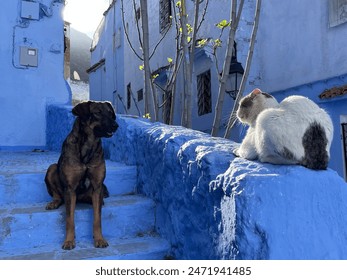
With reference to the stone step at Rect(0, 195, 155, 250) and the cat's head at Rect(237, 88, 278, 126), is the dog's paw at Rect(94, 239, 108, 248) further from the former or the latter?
the cat's head at Rect(237, 88, 278, 126)

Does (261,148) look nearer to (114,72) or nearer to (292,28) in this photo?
(292,28)

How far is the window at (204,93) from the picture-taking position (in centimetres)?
1062

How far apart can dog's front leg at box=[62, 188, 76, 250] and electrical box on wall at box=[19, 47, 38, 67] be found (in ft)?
21.2

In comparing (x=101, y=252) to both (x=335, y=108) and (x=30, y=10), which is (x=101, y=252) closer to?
(x=335, y=108)

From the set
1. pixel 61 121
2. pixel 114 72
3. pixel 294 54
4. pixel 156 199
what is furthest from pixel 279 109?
pixel 114 72

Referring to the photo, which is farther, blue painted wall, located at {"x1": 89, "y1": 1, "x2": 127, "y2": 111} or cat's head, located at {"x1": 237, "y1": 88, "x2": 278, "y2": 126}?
blue painted wall, located at {"x1": 89, "y1": 1, "x2": 127, "y2": 111}

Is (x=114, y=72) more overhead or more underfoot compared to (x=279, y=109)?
more overhead

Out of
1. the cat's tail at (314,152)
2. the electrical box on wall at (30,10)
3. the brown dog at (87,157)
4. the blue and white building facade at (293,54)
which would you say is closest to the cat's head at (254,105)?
the cat's tail at (314,152)

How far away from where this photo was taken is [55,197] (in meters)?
3.12

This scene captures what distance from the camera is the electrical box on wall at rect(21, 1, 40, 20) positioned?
26.9ft

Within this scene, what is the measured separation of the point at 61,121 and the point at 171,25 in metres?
6.98

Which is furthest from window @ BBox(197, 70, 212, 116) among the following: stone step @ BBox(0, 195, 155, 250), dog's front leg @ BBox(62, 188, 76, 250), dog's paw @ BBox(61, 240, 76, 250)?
dog's paw @ BBox(61, 240, 76, 250)

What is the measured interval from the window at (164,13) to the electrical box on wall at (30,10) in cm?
553

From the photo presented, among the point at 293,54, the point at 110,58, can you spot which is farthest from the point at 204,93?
the point at 110,58
